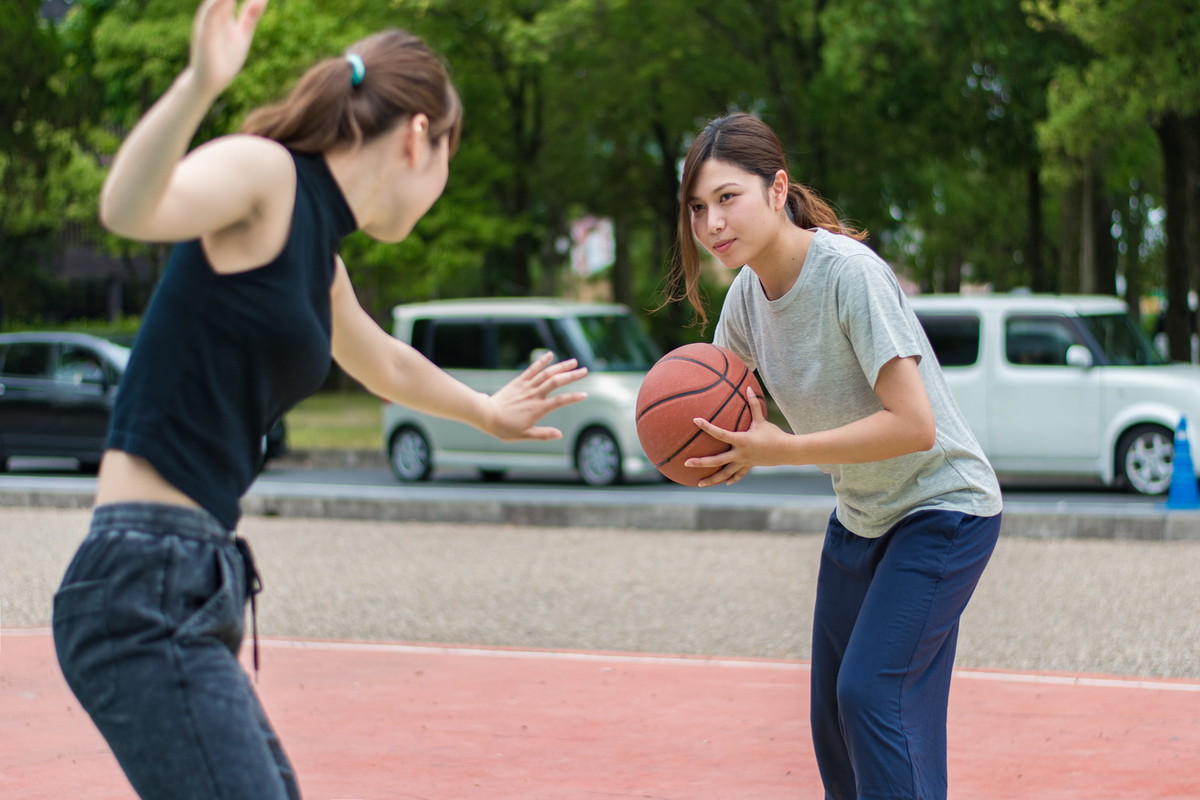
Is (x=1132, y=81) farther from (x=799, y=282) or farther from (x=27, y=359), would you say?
(x=799, y=282)

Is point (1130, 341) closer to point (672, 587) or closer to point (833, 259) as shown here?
point (672, 587)

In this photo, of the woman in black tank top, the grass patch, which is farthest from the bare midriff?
the grass patch

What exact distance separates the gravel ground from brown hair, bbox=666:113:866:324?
4.05 meters

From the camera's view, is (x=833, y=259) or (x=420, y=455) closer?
(x=833, y=259)

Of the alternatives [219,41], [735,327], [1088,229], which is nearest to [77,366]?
[735,327]

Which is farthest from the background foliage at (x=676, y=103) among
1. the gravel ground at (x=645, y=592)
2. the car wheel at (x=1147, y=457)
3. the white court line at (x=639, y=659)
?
the white court line at (x=639, y=659)

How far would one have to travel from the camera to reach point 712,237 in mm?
3527

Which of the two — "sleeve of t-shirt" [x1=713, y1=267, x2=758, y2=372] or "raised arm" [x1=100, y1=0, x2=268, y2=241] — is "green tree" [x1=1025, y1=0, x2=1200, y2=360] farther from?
"raised arm" [x1=100, y1=0, x2=268, y2=241]

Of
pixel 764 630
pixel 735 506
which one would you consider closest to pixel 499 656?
pixel 764 630

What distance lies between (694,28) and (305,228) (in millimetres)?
24878

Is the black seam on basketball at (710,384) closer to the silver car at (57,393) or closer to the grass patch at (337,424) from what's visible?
the silver car at (57,393)

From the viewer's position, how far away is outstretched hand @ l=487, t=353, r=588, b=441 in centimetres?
317

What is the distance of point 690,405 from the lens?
11.9ft

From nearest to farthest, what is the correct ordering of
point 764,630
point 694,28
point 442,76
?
point 442,76 < point 764,630 < point 694,28
